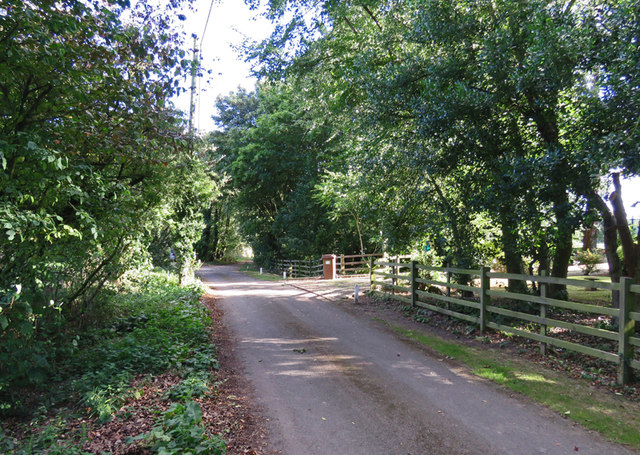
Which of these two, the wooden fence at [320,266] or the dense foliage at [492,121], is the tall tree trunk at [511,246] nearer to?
the dense foliage at [492,121]

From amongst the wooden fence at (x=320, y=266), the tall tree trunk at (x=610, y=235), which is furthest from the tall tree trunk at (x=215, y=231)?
the tall tree trunk at (x=610, y=235)

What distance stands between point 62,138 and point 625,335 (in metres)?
7.96

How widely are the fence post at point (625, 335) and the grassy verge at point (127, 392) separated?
5.39 metres

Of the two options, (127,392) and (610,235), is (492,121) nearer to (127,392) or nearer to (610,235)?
(610,235)

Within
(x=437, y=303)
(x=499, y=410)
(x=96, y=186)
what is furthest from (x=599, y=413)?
(x=96, y=186)

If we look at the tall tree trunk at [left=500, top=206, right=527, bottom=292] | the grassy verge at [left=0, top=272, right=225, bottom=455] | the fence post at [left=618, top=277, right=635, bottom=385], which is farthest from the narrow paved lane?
the tall tree trunk at [left=500, top=206, right=527, bottom=292]

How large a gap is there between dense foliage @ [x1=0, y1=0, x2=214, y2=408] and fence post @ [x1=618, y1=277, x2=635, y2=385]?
6928 millimetres

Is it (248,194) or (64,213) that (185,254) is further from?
(248,194)

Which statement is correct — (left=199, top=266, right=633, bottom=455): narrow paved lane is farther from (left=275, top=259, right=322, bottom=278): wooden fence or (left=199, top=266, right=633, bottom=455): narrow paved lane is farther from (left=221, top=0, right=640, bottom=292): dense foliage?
(left=275, top=259, right=322, bottom=278): wooden fence

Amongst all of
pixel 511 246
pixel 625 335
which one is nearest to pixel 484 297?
pixel 511 246

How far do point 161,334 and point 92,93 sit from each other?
4627 mm

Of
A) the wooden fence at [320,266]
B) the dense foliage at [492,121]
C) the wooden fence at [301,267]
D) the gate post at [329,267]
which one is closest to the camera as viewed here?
the dense foliage at [492,121]

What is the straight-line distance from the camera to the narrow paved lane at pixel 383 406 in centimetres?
408

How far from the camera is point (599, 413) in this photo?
15.6ft
